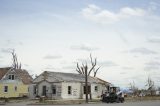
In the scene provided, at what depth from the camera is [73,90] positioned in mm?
59844

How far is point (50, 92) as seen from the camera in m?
57.9

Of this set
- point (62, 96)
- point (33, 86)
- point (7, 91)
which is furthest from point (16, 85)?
Result: point (62, 96)

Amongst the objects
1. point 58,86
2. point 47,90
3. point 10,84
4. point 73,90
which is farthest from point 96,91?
point 10,84

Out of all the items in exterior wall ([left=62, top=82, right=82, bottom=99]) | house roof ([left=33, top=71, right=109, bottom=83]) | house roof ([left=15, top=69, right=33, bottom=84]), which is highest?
house roof ([left=15, top=69, right=33, bottom=84])

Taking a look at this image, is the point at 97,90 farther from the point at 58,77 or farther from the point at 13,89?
the point at 13,89

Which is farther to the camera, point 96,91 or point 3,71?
point 3,71

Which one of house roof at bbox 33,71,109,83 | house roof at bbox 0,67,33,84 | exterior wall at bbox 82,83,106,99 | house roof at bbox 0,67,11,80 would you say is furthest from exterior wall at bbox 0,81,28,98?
exterior wall at bbox 82,83,106,99

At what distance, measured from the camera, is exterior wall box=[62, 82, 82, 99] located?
57750mm

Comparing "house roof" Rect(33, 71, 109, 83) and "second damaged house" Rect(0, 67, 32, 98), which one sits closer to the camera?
"house roof" Rect(33, 71, 109, 83)

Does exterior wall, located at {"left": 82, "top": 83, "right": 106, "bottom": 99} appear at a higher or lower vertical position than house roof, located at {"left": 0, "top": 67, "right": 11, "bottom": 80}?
lower

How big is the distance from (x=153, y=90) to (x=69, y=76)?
26837 millimetres

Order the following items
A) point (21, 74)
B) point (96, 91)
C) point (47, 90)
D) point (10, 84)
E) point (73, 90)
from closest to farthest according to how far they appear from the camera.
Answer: point (47, 90) → point (73, 90) → point (96, 91) → point (10, 84) → point (21, 74)

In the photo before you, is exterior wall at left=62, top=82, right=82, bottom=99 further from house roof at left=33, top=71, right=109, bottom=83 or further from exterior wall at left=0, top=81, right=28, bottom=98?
exterior wall at left=0, top=81, right=28, bottom=98

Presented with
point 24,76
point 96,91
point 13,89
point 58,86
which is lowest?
point 96,91
